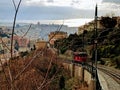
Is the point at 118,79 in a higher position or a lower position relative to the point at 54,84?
higher

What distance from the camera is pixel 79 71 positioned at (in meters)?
35.4

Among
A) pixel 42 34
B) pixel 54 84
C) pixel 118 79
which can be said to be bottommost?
pixel 54 84

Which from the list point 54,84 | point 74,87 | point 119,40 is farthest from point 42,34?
point 119,40

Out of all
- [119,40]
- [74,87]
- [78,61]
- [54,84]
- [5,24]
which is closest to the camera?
[5,24]

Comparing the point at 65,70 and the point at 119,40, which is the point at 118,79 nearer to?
the point at 65,70

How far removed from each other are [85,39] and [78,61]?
18.6 m

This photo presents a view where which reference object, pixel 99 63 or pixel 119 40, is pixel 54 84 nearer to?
pixel 99 63

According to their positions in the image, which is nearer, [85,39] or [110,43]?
[110,43]

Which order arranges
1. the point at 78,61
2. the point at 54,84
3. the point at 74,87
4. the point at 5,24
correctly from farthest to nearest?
the point at 78,61 → the point at 54,84 → the point at 74,87 → the point at 5,24

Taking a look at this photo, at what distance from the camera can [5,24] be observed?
22.3ft

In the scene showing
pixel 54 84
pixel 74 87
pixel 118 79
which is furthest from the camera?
pixel 54 84

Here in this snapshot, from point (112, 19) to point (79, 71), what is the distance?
2720 centimetres

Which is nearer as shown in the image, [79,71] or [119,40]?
[79,71]

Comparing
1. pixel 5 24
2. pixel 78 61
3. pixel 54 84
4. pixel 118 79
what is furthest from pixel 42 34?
pixel 78 61
